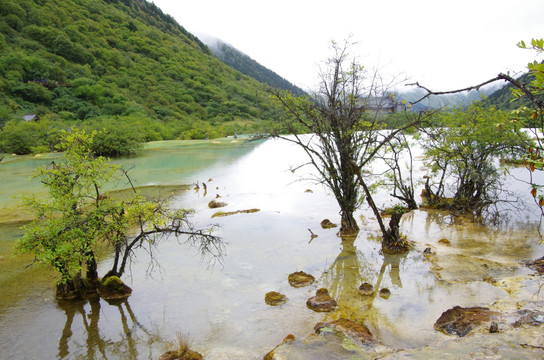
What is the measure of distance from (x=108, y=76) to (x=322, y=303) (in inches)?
3148

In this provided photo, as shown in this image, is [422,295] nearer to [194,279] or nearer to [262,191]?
[194,279]

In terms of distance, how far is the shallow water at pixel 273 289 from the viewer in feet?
22.1

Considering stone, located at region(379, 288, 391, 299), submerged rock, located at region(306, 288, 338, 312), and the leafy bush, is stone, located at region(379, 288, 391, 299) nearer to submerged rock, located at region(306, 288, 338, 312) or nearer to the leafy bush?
submerged rock, located at region(306, 288, 338, 312)

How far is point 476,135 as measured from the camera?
A: 519 inches

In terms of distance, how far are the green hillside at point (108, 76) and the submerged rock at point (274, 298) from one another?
37341 millimetres

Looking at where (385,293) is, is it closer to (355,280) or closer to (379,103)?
(355,280)

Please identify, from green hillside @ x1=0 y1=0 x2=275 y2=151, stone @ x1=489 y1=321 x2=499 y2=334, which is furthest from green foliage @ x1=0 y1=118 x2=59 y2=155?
stone @ x1=489 y1=321 x2=499 y2=334

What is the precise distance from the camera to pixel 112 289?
866 centimetres

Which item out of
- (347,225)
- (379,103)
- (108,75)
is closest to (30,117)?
(108,75)

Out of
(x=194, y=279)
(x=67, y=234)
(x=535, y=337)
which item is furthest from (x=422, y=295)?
(x=67, y=234)

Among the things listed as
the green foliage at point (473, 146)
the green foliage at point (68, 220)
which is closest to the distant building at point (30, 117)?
the green foliage at point (68, 220)

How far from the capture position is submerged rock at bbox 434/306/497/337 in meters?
6.21

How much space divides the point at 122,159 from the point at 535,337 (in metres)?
38.6

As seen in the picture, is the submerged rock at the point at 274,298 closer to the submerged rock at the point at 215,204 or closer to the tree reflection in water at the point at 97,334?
the tree reflection in water at the point at 97,334
